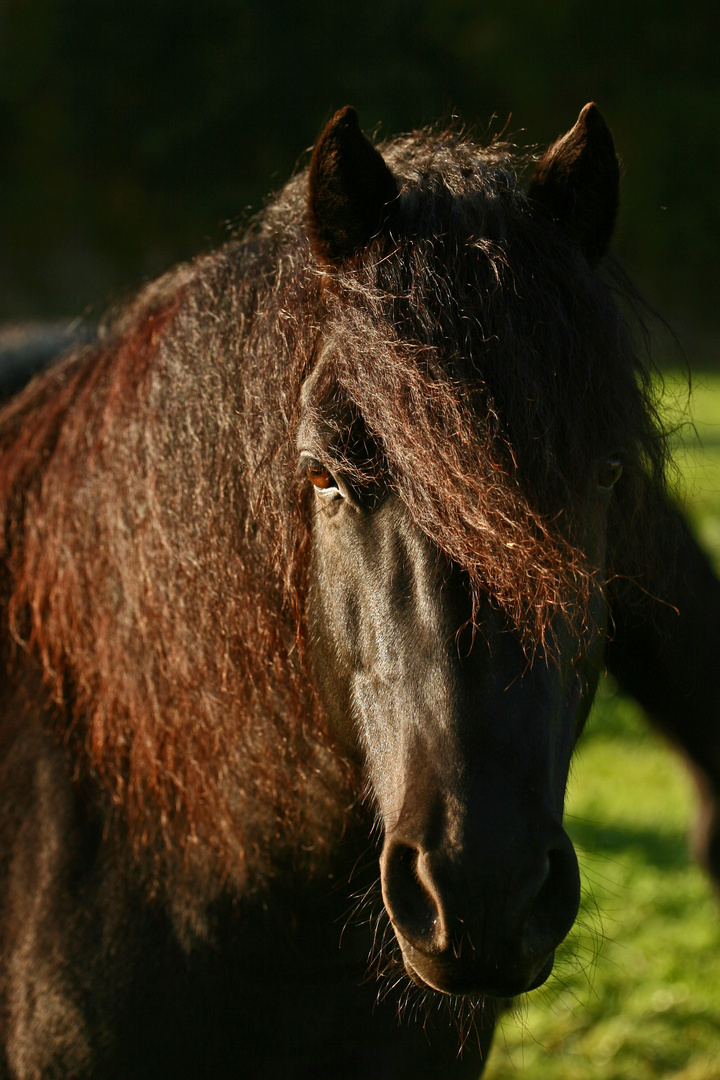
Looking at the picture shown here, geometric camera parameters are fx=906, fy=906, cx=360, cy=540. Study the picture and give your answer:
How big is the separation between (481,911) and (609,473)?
0.72 m

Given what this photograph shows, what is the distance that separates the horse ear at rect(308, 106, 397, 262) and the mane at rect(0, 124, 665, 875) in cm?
5

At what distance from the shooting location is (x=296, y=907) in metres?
1.78

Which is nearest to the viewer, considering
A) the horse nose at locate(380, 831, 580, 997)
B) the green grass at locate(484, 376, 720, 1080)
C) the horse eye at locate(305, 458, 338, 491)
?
the horse nose at locate(380, 831, 580, 997)

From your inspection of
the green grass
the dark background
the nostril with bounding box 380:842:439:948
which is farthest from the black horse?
the dark background

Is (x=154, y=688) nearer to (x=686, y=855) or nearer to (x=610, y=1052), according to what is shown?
(x=610, y=1052)

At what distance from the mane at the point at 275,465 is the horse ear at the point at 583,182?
0.06 m

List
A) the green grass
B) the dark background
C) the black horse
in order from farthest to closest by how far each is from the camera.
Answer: the dark background → the green grass → the black horse

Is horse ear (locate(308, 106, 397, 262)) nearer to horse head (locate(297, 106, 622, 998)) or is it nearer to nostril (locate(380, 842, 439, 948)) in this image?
horse head (locate(297, 106, 622, 998))

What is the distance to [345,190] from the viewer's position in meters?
1.51

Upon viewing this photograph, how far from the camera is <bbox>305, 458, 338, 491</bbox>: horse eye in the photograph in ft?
4.84

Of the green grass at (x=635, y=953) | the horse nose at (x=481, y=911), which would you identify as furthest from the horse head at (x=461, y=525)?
the green grass at (x=635, y=953)

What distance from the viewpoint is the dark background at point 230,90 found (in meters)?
23.9

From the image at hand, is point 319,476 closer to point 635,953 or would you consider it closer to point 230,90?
point 635,953

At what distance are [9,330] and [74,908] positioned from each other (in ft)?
8.59
